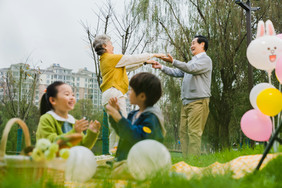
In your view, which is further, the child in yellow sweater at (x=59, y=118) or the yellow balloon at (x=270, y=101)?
the yellow balloon at (x=270, y=101)

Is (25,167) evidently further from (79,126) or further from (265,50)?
(265,50)

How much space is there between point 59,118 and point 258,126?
225cm

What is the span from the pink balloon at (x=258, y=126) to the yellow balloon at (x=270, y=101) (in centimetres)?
17

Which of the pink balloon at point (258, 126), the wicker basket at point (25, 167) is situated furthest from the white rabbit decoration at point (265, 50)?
the wicker basket at point (25, 167)

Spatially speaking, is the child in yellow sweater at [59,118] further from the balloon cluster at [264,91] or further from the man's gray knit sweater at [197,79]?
the man's gray knit sweater at [197,79]

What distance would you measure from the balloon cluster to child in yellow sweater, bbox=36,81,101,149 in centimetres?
193

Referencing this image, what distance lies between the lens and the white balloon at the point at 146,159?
76.5 inches

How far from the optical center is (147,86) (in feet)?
7.69

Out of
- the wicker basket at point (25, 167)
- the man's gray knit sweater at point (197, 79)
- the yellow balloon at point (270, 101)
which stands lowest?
the wicker basket at point (25, 167)

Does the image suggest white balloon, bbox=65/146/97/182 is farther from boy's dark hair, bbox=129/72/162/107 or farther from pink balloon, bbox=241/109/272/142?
pink balloon, bbox=241/109/272/142

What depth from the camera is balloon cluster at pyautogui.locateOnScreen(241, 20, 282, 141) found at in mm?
3256

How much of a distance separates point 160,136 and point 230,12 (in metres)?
8.23

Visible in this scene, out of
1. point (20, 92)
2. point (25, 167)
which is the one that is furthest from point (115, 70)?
point (20, 92)

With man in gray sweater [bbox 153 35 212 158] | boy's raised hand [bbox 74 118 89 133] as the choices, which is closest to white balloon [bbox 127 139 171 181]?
boy's raised hand [bbox 74 118 89 133]
